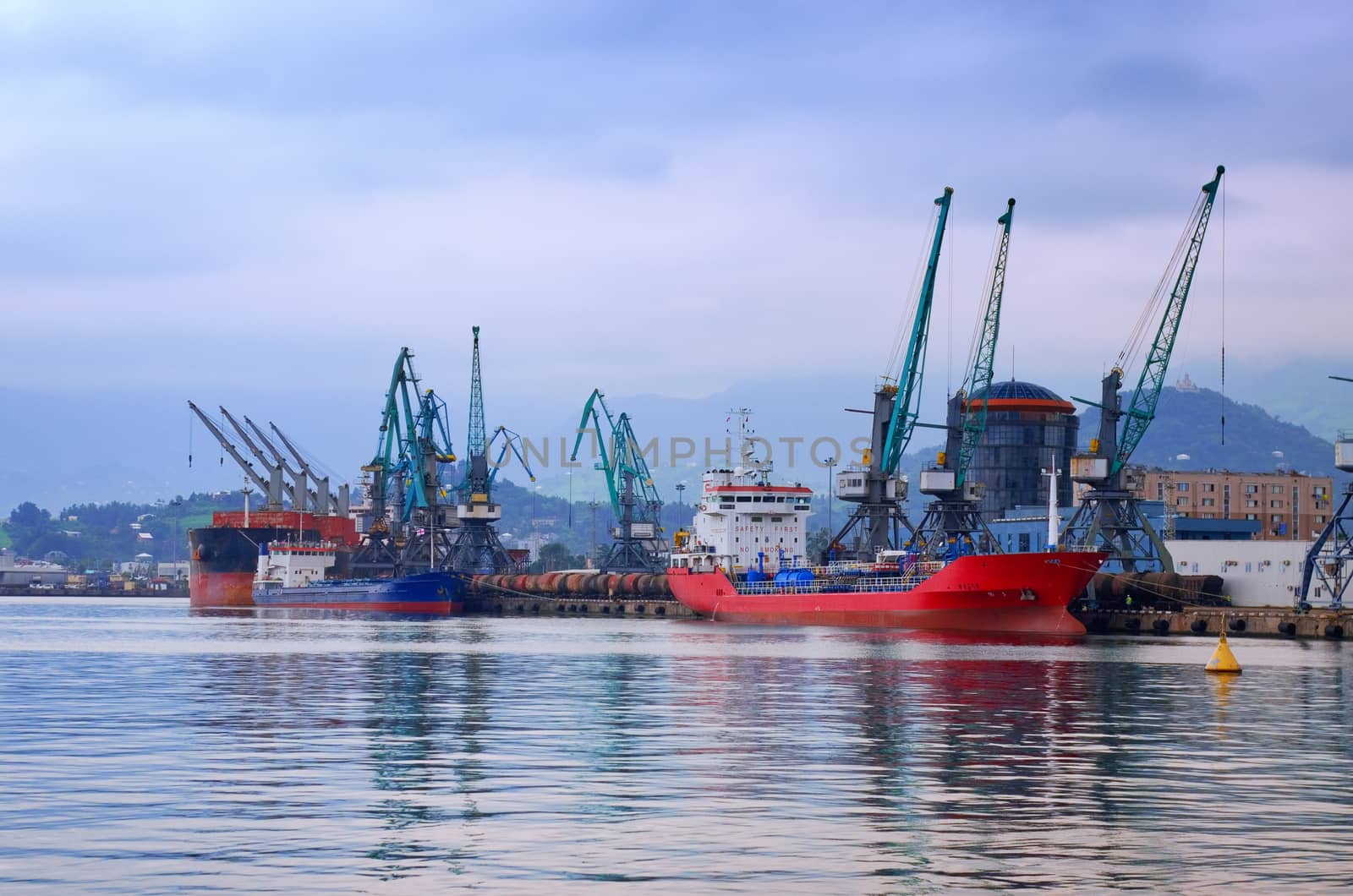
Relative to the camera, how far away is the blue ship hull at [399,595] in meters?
153

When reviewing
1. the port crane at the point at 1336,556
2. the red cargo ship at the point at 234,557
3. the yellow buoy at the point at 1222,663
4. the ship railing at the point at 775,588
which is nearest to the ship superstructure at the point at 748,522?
the ship railing at the point at 775,588

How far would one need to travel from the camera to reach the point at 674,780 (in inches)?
1006

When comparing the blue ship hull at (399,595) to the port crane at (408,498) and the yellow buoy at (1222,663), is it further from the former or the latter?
the yellow buoy at (1222,663)

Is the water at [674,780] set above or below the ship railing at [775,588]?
below

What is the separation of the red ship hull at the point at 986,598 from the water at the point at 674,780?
29492 mm

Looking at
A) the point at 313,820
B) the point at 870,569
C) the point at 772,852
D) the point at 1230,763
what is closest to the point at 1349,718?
the point at 1230,763

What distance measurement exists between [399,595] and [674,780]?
428ft

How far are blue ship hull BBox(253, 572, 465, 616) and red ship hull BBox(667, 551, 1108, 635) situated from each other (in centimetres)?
6155

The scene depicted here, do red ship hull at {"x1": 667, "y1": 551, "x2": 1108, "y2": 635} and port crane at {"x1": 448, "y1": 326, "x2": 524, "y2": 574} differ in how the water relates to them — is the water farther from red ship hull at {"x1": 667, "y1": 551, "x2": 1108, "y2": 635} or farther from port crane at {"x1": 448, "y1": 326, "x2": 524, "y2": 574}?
port crane at {"x1": 448, "y1": 326, "x2": 524, "y2": 574}

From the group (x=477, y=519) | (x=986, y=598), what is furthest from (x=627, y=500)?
(x=986, y=598)

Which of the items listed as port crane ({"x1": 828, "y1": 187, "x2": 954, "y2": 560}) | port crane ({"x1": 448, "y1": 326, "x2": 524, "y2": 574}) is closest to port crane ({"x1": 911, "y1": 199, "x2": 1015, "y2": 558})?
port crane ({"x1": 828, "y1": 187, "x2": 954, "y2": 560})

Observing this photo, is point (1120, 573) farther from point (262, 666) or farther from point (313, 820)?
point (313, 820)

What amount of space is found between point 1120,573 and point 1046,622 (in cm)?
2149

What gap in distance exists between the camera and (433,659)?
62.7m
